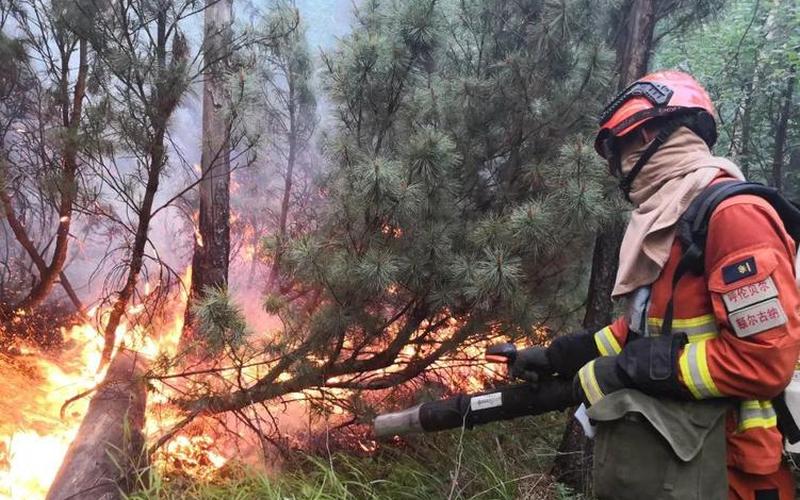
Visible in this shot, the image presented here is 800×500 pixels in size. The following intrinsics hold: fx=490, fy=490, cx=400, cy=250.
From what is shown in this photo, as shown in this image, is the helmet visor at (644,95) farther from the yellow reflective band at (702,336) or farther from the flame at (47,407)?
the flame at (47,407)

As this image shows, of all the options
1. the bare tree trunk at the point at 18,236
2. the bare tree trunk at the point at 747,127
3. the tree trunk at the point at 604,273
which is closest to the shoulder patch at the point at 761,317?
the tree trunk at the point at 604,273

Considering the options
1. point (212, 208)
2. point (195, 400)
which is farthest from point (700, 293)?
point (212, 208)

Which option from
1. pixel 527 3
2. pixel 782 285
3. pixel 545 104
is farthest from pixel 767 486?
pixel 527 3

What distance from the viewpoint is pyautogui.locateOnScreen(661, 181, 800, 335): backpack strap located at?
1.45 meters

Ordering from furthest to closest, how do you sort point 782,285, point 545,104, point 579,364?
point 545,104, point 579,364, point 782,285

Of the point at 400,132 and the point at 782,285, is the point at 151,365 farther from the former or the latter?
the point at 782,285

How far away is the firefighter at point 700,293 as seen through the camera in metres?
1.35

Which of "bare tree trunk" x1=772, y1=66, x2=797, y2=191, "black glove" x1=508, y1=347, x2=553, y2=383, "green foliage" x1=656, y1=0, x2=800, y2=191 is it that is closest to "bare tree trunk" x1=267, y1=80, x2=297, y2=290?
"black glove" x1=508, y1=347, x2=553, y2=383

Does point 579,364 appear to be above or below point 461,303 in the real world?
below

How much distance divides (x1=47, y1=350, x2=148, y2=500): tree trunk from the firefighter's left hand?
253cm

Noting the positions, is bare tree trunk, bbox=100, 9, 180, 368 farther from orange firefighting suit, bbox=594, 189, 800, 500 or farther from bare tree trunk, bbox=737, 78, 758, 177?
bare tree trunk, bbox=737, 78, 758, 177

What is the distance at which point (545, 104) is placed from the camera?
3475 mm

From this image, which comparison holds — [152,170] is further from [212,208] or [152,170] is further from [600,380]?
[600,380]

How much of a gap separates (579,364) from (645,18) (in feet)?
9.69
